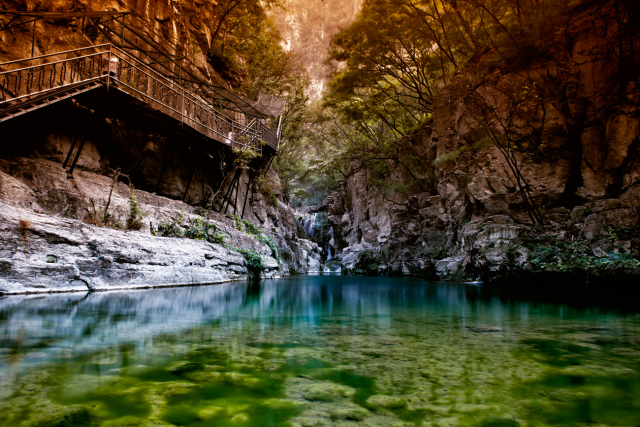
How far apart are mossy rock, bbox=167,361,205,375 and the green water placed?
0.01 metres

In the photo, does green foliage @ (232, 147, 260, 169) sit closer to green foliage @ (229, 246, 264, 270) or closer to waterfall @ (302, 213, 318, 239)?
green foliage @ (229, 246, 264, 270)

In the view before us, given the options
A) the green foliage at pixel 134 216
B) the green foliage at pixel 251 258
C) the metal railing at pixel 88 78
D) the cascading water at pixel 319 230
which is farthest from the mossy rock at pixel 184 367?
the cascading water at pixel 319 230

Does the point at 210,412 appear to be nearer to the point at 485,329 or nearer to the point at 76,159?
the point at 485,329

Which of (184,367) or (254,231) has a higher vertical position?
Result: (254,231)

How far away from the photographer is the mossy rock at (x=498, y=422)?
1358 millimetres

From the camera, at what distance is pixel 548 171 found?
11156mm

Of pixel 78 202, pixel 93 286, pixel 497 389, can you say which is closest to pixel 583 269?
pixel 497 389

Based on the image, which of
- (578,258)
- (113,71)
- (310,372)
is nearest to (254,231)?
(113,71)

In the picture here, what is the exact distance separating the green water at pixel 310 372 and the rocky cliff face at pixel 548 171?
19.4 feet

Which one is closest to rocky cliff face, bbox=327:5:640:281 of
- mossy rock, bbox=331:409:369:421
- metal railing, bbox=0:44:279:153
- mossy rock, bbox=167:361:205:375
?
mossy rock, bbox=331:409:369:421

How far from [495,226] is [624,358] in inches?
372

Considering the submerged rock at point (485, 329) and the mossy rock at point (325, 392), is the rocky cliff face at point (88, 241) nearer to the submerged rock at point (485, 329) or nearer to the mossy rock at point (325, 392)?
the mossy rock at point (325, 392)

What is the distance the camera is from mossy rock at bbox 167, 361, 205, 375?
1978mm

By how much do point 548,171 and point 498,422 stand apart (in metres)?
12.1
